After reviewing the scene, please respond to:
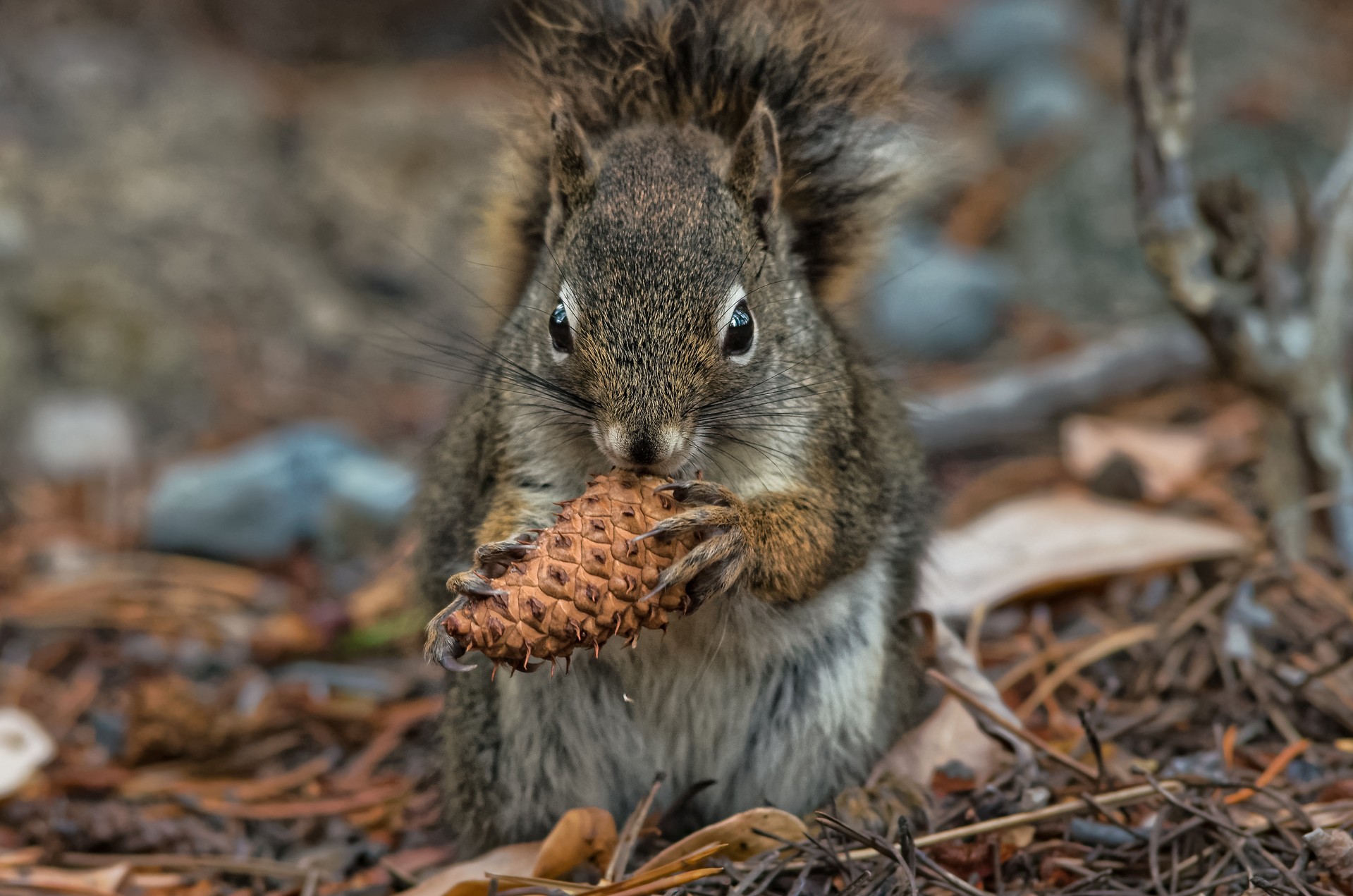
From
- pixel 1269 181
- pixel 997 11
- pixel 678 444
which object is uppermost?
pixel 997 11

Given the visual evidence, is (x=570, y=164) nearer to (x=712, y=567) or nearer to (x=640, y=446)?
(x=640, y=446)

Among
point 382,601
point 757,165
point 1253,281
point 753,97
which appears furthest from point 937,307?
point 757,165

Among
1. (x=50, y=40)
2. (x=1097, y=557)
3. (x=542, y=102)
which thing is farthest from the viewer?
(x=50, y=40)

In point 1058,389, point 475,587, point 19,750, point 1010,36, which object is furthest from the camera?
point 1010,36

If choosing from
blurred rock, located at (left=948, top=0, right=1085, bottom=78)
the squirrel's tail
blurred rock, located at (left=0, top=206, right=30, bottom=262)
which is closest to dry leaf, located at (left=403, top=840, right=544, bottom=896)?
the squirrel's tail

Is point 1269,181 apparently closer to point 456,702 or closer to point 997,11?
point 997,11

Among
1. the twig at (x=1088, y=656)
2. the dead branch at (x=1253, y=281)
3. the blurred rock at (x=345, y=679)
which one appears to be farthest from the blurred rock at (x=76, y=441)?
the dead branch at (x=1253, y=281)

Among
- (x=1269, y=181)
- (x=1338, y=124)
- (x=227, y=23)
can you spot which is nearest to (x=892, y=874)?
(x=1269, y=181)

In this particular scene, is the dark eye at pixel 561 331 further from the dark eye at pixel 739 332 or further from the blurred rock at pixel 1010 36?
the blurred rock at pixel 1010 36
